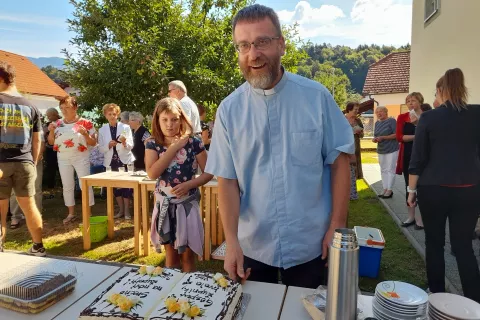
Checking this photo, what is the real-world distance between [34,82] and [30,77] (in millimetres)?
553

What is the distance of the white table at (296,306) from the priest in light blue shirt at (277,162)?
19cm

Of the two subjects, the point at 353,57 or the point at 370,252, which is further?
the point at 353,57

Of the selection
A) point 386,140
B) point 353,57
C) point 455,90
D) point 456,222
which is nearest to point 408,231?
point 386,140

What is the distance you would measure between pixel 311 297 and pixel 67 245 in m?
4.35

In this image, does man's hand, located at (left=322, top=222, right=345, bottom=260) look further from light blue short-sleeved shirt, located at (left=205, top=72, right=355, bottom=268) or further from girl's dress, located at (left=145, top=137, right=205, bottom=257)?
girl's dress, located at (left=145, top=137, right=205, bottom=257)

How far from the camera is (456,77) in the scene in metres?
2.74

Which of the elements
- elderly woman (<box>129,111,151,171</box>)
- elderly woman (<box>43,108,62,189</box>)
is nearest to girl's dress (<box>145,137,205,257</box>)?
elderly woman (<box>129,111,151,171</box>)

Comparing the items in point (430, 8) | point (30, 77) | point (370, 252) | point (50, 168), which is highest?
point (30, 77)

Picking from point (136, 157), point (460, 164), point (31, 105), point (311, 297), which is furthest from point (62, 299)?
point (136, 157)

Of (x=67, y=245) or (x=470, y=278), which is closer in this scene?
(x=470, y=278)

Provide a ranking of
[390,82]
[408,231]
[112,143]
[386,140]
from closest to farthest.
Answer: [408,231], [112,143], [386,140], [390,82]

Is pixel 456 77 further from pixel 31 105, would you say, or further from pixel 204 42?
pixel 204 42

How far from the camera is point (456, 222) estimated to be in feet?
8.64

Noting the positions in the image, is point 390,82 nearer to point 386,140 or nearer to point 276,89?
point 386,140
